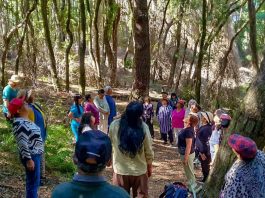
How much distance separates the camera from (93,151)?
8.90 feet

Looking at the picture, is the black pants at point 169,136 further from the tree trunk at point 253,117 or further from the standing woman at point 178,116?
the tree trunk at point 253,117

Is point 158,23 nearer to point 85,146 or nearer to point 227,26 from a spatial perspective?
point 227,26

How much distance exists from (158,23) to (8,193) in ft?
74.2

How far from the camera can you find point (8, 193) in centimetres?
645

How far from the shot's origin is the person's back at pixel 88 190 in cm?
273

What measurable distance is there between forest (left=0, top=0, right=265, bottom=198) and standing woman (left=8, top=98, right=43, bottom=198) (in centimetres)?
133

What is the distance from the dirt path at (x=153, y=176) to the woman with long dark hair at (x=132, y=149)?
77.5 inches

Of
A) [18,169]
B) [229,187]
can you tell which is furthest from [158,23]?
[229,187]

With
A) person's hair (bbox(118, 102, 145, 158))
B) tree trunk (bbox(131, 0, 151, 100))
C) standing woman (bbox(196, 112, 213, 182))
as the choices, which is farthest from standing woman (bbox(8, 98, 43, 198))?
tree trunk (bbox(131, 0, 151, 100))

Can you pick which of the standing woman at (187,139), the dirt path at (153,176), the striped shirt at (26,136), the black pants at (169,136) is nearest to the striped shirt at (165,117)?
the black pants at (169,136)

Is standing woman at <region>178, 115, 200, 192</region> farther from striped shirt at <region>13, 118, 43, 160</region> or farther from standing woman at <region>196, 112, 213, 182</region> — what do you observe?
striped shirt at <region>13, 118, 43, 160</region>

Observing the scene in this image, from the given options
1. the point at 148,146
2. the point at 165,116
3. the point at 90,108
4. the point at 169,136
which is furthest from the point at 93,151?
the point at 169,136

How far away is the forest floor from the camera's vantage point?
23.1 ft

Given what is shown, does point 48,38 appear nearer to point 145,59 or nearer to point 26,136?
point 145,59
